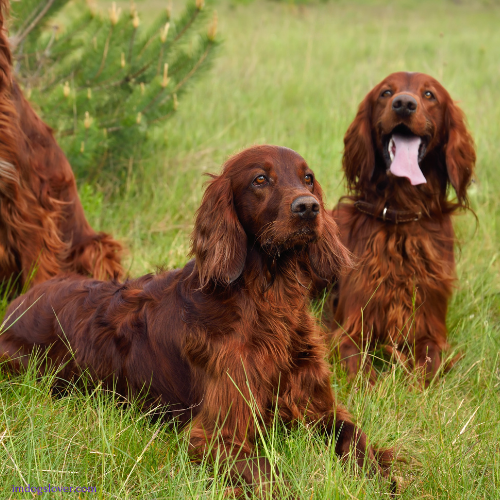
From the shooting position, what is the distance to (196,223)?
229 centimetres

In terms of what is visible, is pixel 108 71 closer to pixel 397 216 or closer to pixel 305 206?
pixel 397 216

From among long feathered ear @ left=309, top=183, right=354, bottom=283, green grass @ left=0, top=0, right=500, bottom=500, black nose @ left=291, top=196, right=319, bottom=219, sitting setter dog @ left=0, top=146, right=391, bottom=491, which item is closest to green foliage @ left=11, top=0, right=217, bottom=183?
green grass @ left=0, top=0, right=500, bottom=500

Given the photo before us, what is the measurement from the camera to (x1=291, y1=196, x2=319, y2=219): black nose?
6.69ft

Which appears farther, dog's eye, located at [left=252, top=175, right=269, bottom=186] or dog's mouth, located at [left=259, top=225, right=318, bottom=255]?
dog's eye, located at [left=252, top=175, right=269, bottom=186]

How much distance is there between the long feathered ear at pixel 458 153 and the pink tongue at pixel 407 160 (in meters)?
0.21

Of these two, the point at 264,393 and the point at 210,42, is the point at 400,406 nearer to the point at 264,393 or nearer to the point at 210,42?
the point at 264,393

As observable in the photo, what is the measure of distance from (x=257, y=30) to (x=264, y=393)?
27.3 feet

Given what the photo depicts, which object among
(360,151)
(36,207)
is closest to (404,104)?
(360,151)

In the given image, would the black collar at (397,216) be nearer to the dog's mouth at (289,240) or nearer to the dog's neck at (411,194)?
the dog's neck at (411,194)

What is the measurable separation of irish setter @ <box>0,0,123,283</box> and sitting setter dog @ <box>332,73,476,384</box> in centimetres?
132

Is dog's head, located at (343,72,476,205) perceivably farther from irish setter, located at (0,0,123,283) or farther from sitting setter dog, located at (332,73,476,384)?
irish setter, located at (0,0,123,283)

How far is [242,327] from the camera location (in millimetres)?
2219

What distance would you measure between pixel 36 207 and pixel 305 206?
167 centimetres

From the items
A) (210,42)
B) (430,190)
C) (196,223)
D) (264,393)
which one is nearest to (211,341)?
(264,393)
